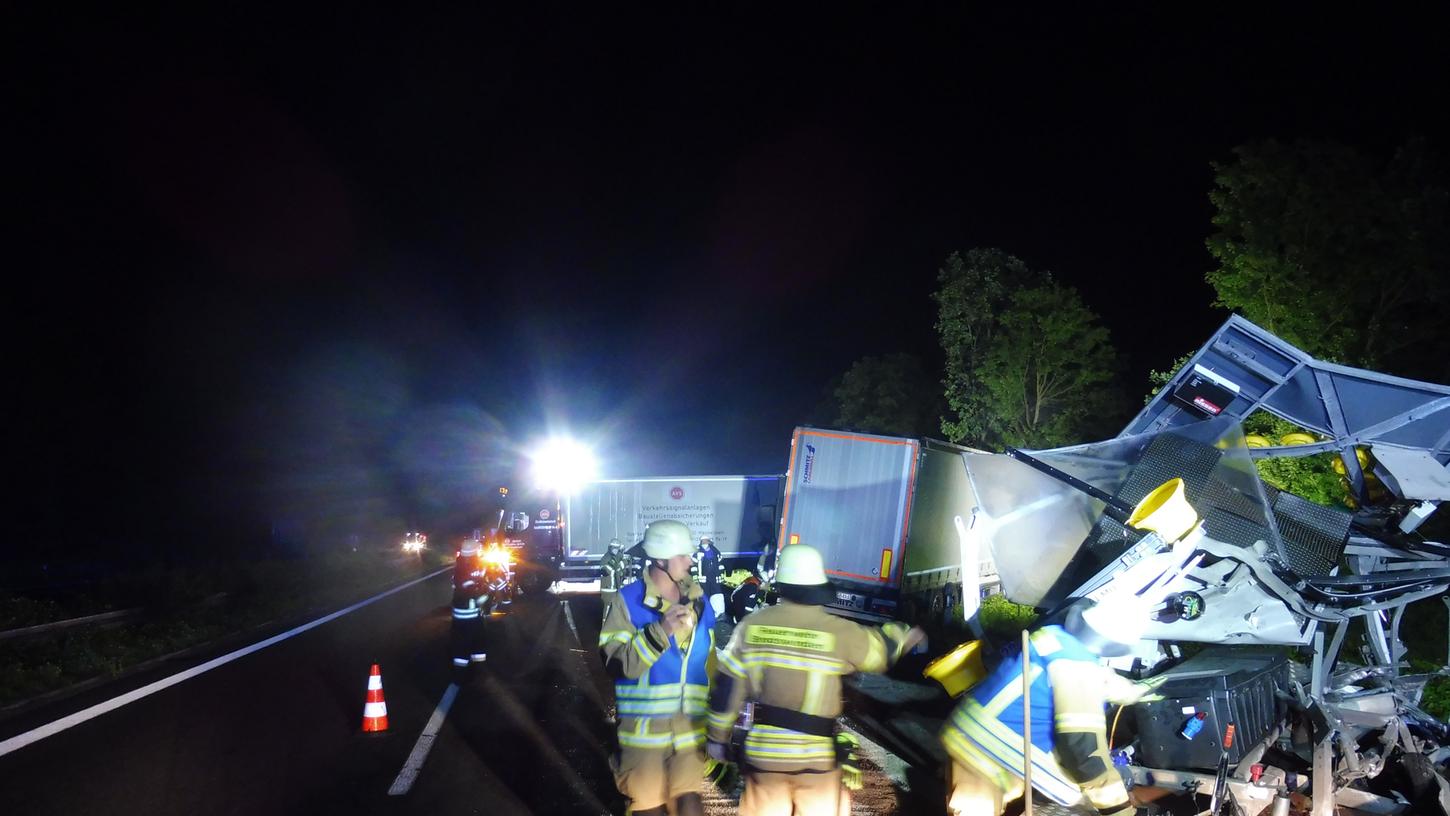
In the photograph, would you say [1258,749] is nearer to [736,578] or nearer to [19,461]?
[736,578]

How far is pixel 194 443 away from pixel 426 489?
191ft

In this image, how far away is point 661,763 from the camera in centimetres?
457

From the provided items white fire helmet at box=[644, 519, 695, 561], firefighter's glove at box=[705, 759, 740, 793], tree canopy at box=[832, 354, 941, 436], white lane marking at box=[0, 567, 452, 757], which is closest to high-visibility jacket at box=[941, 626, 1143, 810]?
firefighter's glove at box=[705, 759, 740, 793]

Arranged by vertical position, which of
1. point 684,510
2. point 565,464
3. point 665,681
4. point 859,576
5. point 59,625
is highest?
point 565,464

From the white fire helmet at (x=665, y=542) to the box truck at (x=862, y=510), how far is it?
9957 millimetres

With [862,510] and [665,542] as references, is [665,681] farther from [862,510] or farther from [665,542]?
[862,510]

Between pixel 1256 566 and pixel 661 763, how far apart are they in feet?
13.1

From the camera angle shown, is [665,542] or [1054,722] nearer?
[1054,722]

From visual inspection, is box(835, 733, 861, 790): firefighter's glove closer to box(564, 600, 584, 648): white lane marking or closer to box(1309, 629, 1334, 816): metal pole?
box(1309, 629, 1334, 816): metal pole

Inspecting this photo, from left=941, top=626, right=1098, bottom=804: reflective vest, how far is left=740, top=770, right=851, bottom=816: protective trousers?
630 mm

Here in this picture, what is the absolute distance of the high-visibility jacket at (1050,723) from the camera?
154 inches

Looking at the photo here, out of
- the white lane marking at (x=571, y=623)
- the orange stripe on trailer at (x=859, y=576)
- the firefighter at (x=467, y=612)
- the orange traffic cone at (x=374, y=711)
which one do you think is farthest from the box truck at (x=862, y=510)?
the orange traffic cone at (x=374, y=711)

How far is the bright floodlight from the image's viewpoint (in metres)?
22.9

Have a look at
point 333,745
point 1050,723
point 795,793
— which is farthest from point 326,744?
point 1050,723
